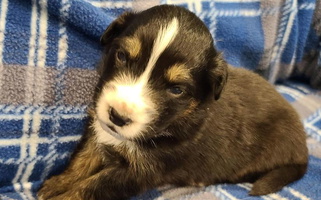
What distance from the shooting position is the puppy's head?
2068 mm

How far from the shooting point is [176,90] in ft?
7.27

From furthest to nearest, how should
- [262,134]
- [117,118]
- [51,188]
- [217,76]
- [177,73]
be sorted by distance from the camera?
[262,134]
[51,188]
[217,76]
[177,73]
[117,118]

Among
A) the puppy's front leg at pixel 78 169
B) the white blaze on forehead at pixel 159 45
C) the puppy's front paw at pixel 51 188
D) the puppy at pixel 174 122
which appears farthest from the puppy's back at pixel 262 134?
the puppy's front paw at pixel 51 188

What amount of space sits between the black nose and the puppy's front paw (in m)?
0.81

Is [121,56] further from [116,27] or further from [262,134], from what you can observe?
[262,134]

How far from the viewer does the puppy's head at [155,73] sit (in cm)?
207

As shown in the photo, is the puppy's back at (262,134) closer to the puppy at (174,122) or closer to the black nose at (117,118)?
the puppy at (174,122)

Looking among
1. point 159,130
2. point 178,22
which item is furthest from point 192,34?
point 159,130

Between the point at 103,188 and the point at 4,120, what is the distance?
26.2 inches

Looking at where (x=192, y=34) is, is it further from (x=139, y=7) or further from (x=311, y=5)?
(x=311, y=5)

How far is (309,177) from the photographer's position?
2.93 m

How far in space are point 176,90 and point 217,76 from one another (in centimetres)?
28

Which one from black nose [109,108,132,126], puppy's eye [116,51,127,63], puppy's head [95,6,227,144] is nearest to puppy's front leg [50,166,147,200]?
puppy's head [95,6,227,144]

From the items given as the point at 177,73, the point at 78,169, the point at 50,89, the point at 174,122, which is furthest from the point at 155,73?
the point at 78,169
